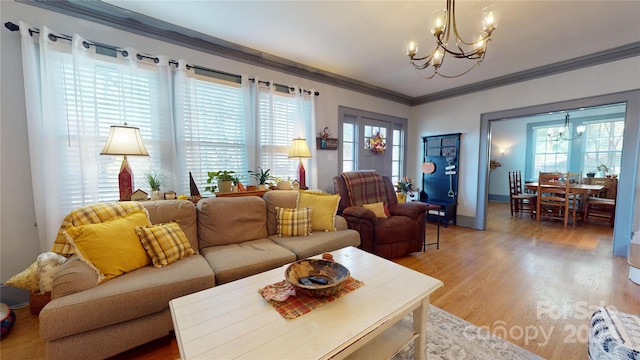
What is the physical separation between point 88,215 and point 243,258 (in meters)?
1.13

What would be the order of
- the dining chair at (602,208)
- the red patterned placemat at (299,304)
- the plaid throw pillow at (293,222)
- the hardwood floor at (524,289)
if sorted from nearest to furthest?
1. the red patterned placemat at (299,304)
2. the hardwood floor at (524,289)
3. the plaid throw pillow at (293,222)
4. the dining chair at (602,208)

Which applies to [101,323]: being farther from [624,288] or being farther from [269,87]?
[624,288]

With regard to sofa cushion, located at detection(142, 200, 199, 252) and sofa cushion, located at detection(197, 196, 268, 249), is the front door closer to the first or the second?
sofa cushion, located at detection(197, 196, 268, 249)

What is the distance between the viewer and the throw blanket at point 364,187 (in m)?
3.12

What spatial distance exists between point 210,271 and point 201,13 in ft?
7.65

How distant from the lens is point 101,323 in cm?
128

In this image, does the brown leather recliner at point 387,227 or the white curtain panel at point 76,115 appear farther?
the brown leather recliner at point 387,227

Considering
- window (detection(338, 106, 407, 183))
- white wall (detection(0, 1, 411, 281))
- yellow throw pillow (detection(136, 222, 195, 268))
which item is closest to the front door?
window (detection(338, 106, 407, 183))

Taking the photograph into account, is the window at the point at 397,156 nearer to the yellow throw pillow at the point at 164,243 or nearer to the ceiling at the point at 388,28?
the ceiling at the point at 388,28

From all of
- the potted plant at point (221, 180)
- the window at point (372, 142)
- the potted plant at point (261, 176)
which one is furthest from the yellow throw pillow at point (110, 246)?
the window at point (372, 142)

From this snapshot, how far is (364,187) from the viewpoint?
323cm

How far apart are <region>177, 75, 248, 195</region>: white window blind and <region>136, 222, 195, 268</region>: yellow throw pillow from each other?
0.86m

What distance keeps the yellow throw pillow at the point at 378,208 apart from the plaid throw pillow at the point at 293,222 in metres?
0.99

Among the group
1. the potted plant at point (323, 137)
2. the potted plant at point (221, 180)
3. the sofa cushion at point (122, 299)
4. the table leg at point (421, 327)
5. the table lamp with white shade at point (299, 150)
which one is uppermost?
the potted plant at point (323, 137)
